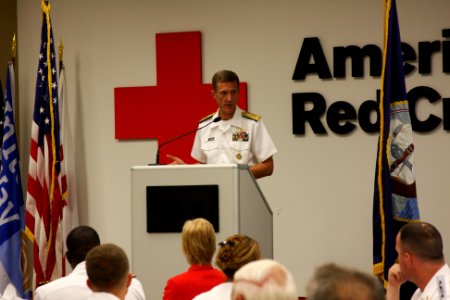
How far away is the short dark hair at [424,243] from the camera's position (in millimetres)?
3395

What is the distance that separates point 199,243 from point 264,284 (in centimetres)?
155

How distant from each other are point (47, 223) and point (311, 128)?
2.30m

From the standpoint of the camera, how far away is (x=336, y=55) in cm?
650

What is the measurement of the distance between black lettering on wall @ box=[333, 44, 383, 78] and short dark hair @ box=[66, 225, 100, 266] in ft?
10.5

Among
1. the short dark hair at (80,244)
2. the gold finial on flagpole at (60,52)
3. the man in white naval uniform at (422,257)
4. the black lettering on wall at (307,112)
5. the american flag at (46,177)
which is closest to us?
the man in white naval uniform at (422,257)

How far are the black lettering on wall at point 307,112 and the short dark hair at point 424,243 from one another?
313 centimetres

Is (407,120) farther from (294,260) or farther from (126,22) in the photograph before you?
(126,22)

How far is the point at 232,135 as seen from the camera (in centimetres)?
499

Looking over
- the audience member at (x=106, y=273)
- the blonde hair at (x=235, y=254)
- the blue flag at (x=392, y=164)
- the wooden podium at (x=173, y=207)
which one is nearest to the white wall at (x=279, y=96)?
the blue flag at (x=392, y=164)

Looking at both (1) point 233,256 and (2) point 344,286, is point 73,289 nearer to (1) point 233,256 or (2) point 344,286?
(1) point 233,256

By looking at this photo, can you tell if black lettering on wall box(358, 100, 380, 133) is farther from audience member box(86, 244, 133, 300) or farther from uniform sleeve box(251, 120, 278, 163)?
audience member box(86, 244, 133, 300)

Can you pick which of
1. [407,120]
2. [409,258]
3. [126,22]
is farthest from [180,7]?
[409,258]

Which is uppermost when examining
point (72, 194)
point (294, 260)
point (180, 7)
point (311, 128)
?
point (180, 7)

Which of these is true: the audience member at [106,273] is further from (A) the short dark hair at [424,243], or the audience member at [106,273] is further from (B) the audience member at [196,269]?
(A) the short dark hair at [424,243]
